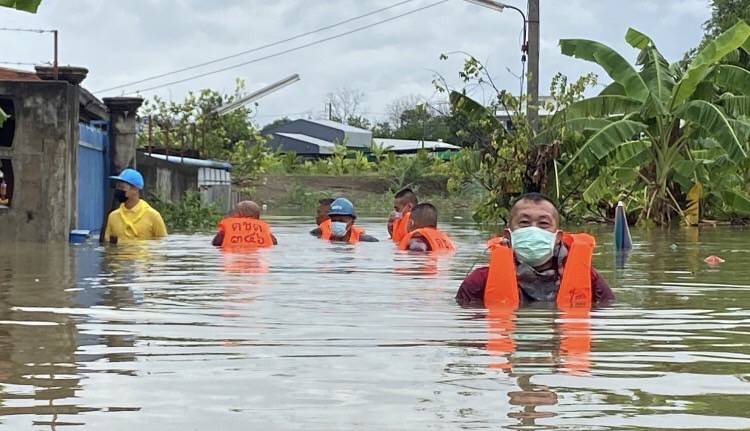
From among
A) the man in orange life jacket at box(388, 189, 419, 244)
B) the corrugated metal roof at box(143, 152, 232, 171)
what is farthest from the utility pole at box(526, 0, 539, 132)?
the corrugated metal roof at box(143, 152, 232, 171)

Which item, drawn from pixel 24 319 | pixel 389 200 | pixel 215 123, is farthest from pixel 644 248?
pixel 389 200

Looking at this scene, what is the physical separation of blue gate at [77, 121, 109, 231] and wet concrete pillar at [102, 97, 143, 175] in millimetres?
134

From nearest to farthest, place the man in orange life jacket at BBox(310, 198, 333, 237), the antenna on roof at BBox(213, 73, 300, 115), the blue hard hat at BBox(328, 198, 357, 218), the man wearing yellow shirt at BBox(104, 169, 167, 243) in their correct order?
the man wearing yellow shirt at BBox(104, 169, 167, 243), the blue hard hat at BBox(328, 198, 357, 218), the man in orange life jacket at BBox(310, 198, 333, 237), the antenna on roof at BBox(213, 73, 300, 115)

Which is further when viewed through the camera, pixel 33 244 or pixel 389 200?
pixel 389 200

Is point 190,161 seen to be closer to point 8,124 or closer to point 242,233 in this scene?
point 8,124

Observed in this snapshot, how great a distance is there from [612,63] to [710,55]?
193 centimetres

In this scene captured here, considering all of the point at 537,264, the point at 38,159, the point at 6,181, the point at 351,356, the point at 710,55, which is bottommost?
the point at 351,356

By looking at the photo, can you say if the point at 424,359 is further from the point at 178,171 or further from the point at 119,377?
the point at 178,171

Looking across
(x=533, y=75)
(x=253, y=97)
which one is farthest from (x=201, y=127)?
(x=533, y=75)

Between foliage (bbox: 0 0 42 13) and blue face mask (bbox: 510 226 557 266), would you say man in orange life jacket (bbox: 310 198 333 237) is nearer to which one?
blue face mask (bbox: 510 226 557 266)

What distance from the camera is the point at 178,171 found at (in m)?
28.9

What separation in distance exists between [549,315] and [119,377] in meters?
3.32

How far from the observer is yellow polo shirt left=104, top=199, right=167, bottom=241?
15.1 metres

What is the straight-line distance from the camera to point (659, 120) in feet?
80.2
